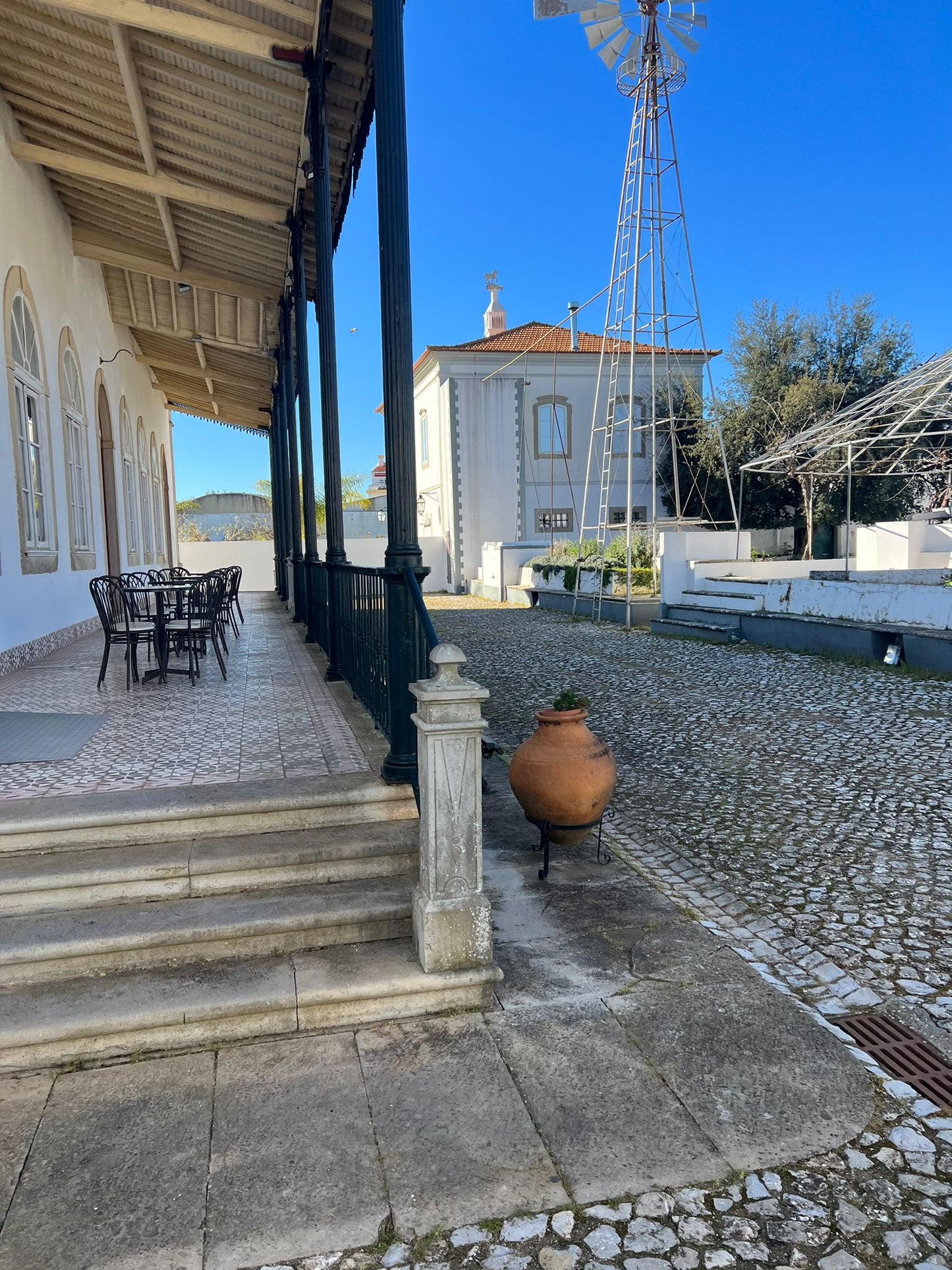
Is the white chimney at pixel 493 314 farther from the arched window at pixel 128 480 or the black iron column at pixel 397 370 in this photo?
the black iron column at pixel 397 370

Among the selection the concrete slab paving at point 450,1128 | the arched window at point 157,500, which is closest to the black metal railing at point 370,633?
the concrete slab paving at point 450,1128

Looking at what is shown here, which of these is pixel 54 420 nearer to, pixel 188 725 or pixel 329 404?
pixel 329 404

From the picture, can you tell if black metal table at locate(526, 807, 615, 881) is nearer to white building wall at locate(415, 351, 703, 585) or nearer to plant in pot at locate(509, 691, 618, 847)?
plant in pot at locate(509, 691, 618, 847)

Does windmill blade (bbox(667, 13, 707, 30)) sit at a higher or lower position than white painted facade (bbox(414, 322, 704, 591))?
higher

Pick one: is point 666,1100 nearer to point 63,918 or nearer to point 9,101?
point 63,918

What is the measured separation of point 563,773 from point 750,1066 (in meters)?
1.48

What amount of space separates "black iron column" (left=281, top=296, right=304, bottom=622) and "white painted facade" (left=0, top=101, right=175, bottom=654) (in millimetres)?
2479

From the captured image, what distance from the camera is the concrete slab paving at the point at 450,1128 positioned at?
A: 5.99 feet

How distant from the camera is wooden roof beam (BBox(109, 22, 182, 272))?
587cm

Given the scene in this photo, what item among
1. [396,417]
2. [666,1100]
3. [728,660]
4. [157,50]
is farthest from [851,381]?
[666,1100]

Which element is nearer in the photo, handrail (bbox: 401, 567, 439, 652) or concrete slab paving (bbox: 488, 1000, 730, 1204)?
concrete slab paving (bbox: 488, 1000, 730, 1204)

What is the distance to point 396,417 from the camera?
342 cm

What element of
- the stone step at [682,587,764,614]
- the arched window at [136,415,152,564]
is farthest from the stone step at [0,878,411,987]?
the arched window at [136,415,152,564]

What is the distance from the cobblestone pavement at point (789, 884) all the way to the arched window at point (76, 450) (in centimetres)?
516
